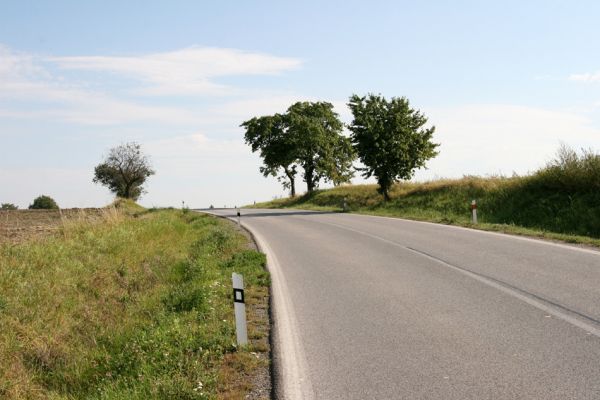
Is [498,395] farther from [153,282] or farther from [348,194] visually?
[348,194]

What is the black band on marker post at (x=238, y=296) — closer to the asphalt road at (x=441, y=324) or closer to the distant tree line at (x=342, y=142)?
the asphalt road at (x=441, y=324)

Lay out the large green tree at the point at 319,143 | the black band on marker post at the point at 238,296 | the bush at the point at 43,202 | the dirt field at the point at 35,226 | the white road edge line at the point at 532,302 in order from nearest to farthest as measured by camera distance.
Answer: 1. the white road edge line at the point at 532,302
2. the black band on marker post at the point at 238,296
3. the dirt field at the point at 35,226
4. the large green tree at the point at 319,143
5. the bush at the point at 43,202

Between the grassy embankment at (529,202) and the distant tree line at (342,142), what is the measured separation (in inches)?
93.6

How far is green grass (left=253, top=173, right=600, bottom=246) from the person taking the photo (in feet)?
65.2

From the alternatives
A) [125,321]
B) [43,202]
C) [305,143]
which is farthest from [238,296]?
[43,202]

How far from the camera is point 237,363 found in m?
6.00

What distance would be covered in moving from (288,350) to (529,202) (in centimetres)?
2118

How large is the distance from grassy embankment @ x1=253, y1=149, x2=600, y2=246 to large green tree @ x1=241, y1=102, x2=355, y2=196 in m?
20.6

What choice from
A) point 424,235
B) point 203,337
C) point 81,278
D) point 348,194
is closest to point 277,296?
point 203,337

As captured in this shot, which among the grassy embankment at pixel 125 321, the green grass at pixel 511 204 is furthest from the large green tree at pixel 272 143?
the grassy embankment at pixel 125 321

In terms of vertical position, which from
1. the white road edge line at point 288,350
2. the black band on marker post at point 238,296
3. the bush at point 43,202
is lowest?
the white road edge line at point 288,350

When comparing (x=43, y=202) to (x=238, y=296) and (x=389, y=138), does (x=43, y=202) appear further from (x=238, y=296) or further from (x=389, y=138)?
(x=238, y=296)

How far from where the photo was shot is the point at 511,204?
25.7m

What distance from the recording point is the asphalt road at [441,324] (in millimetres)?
5047
